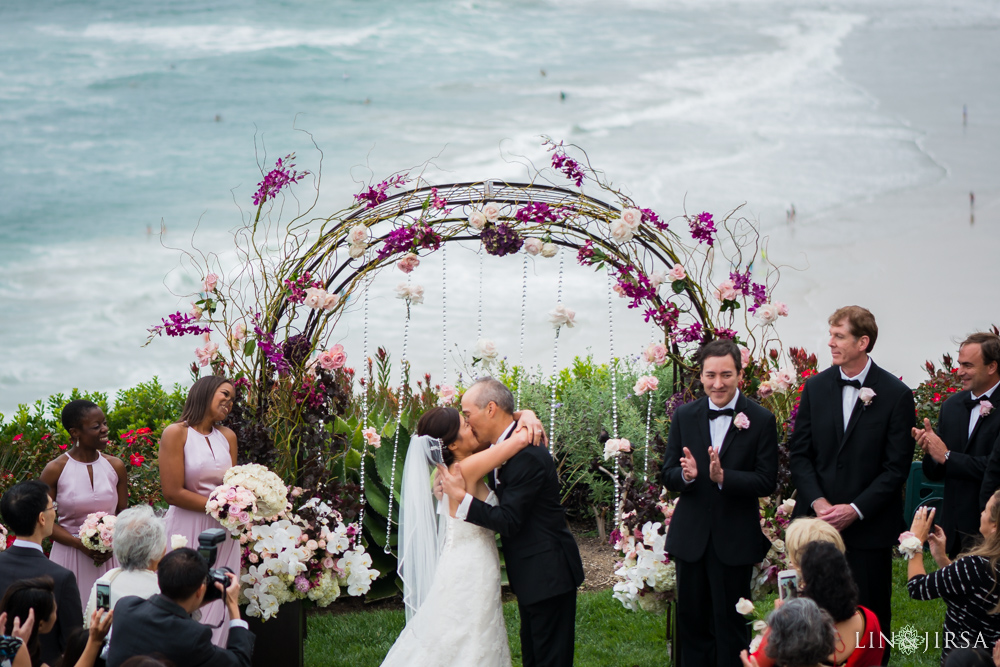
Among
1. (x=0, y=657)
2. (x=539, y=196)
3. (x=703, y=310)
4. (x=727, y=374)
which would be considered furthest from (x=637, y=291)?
(x=0, y=657)

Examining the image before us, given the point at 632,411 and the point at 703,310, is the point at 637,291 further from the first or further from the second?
the point at 632,411

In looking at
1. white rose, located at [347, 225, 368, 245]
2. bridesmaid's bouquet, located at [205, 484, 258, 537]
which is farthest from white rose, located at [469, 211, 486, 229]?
bridesmaid's bouquet, located at [205, 484, 258, 537]

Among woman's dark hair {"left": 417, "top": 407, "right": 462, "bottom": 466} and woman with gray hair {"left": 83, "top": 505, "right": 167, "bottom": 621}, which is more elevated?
woman's dark hair {"left": 417, "top": 407, "right": 462, "bottom": 466}

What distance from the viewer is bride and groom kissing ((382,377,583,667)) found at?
4.18m

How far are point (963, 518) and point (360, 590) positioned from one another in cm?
326

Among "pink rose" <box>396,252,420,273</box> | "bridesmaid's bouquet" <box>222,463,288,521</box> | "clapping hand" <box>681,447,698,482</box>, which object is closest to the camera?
"clapping hand" <box>681,447,698,482</box>

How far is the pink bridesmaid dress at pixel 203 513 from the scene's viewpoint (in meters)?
4.70

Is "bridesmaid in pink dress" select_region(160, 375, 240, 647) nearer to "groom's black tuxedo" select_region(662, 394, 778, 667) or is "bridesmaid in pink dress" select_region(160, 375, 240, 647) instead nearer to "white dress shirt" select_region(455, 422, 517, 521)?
"white dress shirt" select_region(455, 422, 517, 521)

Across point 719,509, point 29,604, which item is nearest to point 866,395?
point 719,509

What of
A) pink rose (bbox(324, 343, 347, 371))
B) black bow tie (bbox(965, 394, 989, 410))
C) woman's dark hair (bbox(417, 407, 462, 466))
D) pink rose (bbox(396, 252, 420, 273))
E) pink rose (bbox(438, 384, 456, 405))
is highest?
pink rose (bbox(396, 252, 420, 273))

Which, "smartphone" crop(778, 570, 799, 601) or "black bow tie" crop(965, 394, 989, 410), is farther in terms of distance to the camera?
"black bow tie" crop(965, 394, 989, 410)

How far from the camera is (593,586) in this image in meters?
7.37

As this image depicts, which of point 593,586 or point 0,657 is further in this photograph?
point 593,586

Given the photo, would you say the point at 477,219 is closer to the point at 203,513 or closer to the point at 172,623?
the point at 203,513
